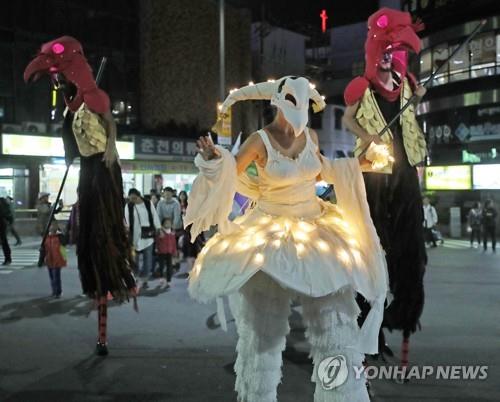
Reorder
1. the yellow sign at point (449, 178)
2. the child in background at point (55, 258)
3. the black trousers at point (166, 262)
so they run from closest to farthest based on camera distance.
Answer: the child in background at point (55, 258)
the black trousers at point (166, 262)
the yellow sign at point (449, 178)

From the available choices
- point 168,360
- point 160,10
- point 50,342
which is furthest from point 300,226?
point 160,10

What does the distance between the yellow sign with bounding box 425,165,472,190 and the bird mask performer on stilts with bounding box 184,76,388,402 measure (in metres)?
17.0

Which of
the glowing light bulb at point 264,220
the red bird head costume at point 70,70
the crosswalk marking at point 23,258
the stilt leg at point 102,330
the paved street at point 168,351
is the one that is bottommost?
the crosswalk marking at point 23,258

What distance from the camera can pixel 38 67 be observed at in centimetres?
484

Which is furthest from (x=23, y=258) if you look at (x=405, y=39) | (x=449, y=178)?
(x=449, y=178)

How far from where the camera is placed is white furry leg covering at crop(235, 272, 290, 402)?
125 inches

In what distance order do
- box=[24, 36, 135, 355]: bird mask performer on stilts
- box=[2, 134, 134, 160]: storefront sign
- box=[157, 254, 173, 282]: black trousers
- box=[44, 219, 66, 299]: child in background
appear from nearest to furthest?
box=[24, 36, 135, 355]: bird mask performer on stilts < box=[44, 219, 66, 299]: child in background < box=[157, 254, 173, 282]: black trousers < box=[2, 134, 134, 160]: storefront sign

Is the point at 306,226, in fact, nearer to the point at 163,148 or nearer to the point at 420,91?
the point at 420,91

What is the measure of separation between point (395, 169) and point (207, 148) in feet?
5.77

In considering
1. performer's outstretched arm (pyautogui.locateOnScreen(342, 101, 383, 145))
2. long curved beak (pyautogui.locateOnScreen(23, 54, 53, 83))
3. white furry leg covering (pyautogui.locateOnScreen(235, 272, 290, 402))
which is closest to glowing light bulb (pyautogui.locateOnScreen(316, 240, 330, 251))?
white furry leg covering (pyautogui.locateOnScreen(235, 272, 290, 402))

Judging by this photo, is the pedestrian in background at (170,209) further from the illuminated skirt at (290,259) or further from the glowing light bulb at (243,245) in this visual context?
the glowing light bulb at (243,245)

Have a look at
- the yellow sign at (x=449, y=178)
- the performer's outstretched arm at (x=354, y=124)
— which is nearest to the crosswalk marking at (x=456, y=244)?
the yellow sign at (x=449, y=178)

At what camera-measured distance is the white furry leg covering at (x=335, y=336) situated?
3092 millimetres

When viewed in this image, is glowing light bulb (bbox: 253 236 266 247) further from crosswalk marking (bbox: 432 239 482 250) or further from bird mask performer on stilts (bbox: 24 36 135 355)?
crosswalk marking (bbox: 432 239 482 250)
